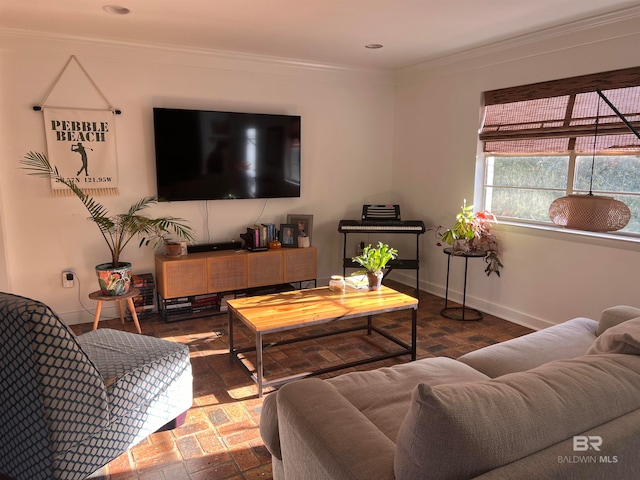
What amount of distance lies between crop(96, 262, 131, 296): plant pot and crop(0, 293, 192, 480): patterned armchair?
63.5 inches

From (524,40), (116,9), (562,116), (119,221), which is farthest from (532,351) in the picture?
→ (119,221)

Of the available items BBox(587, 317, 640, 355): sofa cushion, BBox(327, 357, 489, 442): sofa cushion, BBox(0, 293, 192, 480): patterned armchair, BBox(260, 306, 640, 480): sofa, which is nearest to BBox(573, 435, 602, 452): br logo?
BBox(260, 306, 640, 480): sofa

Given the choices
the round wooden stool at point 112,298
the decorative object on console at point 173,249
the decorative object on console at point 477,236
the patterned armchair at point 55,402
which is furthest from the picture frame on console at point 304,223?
the patterned armchair at point 55,402

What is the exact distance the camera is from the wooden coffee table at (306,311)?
2836mm

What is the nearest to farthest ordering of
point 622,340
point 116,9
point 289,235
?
point 622,340, point 116,9, point 289,235

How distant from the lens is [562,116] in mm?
3789

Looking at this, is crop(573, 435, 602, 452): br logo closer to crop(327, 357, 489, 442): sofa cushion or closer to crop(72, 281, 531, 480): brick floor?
crop(327, 357, 489, 442): sofa cushion

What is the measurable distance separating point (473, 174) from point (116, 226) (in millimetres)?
3329

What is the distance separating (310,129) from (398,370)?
11.2 ft

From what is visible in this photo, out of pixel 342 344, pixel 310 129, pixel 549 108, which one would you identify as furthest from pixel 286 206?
pixel 549 108

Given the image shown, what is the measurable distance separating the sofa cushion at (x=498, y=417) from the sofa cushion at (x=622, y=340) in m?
0.21

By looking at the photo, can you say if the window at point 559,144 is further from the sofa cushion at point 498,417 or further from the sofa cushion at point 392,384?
the sofa cushion at point 498,417

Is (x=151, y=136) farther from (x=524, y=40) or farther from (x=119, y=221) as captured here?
(x=524, y=40)

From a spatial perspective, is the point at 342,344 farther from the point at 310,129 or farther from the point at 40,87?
the point at 40,87
